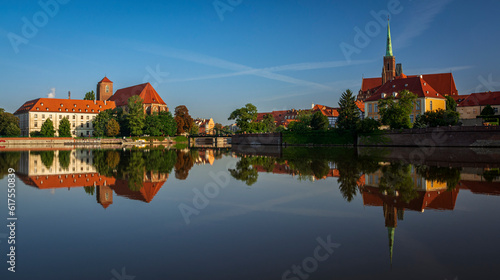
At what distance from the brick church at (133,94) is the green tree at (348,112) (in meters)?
55.2

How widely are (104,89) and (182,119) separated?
40.0 meters

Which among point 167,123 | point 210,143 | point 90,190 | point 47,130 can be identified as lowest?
point 90,190

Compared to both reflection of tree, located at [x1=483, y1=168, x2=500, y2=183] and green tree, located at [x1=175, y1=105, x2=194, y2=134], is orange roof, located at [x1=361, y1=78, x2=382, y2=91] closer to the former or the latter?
green tree, located at [x1=175, y1=105, x2=194, y2=134]

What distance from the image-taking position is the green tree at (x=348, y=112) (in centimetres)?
5988

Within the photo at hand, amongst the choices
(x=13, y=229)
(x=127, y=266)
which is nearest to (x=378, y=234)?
(x=127, y=266)

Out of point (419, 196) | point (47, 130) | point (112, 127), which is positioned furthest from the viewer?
point (47, 130)

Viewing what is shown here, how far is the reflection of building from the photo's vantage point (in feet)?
346

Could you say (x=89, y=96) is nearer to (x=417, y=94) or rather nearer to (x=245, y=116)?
(x=245, y=116)

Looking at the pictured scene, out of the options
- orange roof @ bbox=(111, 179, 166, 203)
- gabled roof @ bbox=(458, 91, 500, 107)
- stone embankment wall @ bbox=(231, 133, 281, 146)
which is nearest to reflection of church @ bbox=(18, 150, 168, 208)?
orange roof @ bbox=(111, 179, 166, 203)

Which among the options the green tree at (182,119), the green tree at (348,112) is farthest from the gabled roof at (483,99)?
the green tree at (182,119)

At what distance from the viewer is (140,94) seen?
110 m

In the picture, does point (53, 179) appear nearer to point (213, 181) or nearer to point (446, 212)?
point (213, 181)

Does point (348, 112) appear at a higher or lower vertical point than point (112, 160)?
higher

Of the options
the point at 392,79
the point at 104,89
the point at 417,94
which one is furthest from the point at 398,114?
the point at 104,89
